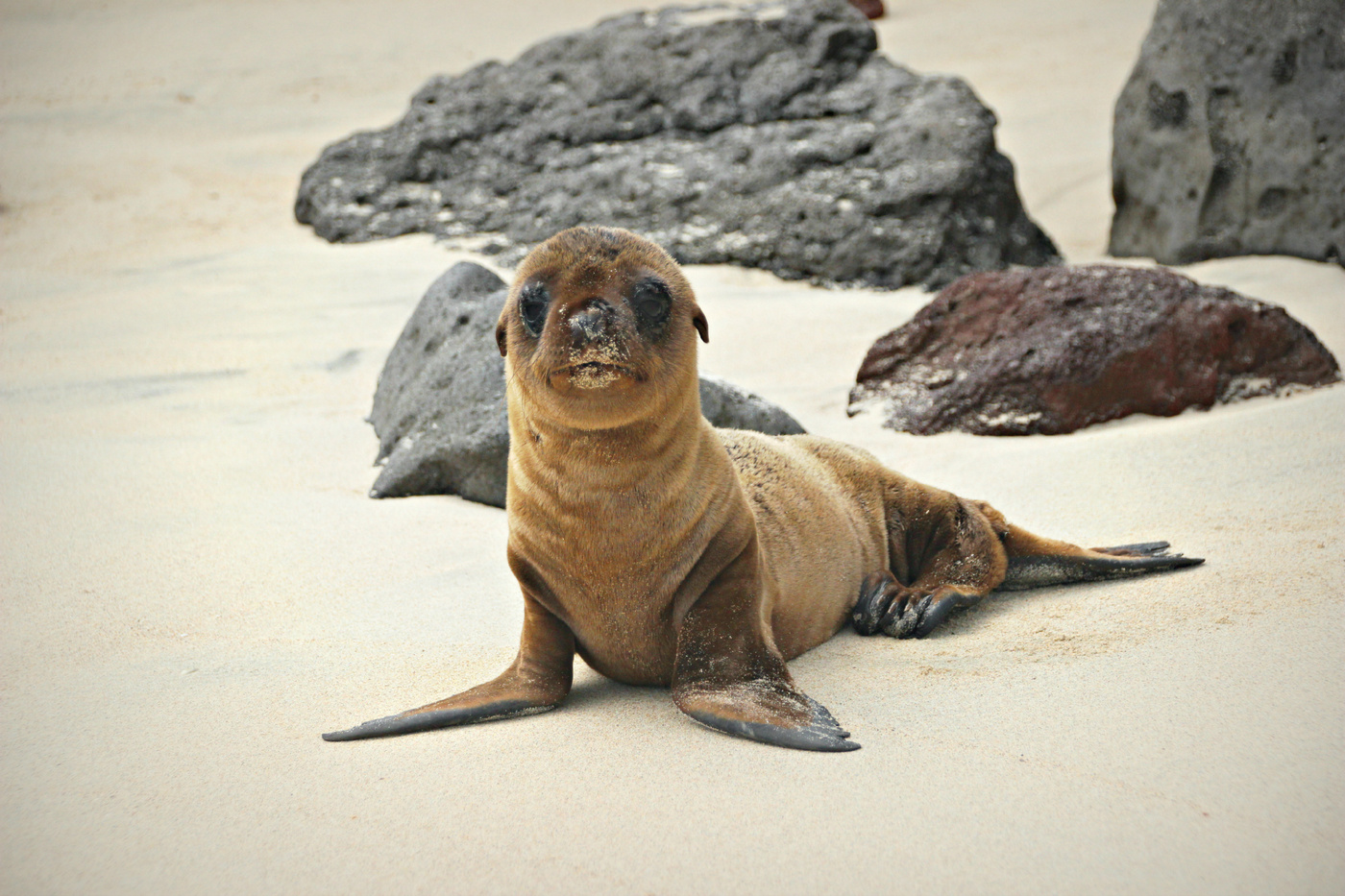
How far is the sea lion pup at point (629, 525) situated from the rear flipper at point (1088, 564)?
859 mm

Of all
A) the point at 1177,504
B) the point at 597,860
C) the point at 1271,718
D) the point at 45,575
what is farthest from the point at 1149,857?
the point at 45,575

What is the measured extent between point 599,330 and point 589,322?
3 cm

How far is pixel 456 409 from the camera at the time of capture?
4.97 m

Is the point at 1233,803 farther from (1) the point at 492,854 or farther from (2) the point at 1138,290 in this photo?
(2) the point at 1138,290

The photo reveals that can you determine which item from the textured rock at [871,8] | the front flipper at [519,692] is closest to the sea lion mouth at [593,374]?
the front flipper at [519,692]

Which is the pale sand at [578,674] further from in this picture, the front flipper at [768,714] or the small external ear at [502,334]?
the small external ear at [502,334]

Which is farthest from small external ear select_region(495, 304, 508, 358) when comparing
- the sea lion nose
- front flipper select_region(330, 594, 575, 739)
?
front flipper select_region(330, 594, 575, 739)

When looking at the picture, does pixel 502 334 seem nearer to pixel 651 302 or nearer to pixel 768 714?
pixel 651 302

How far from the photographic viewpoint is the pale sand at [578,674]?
216 centimetres

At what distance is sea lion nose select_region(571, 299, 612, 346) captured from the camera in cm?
257

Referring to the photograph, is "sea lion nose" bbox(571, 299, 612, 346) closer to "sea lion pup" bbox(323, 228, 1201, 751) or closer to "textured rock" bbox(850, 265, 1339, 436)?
"sea lion pup" bbox(323, 228, 1201, 751)

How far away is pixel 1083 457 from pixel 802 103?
517 centimetres

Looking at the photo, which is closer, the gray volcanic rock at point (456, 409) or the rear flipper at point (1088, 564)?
the rear flipper at point (1088, 564)

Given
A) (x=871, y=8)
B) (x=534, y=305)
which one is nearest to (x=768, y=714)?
(x=534, y=305)
